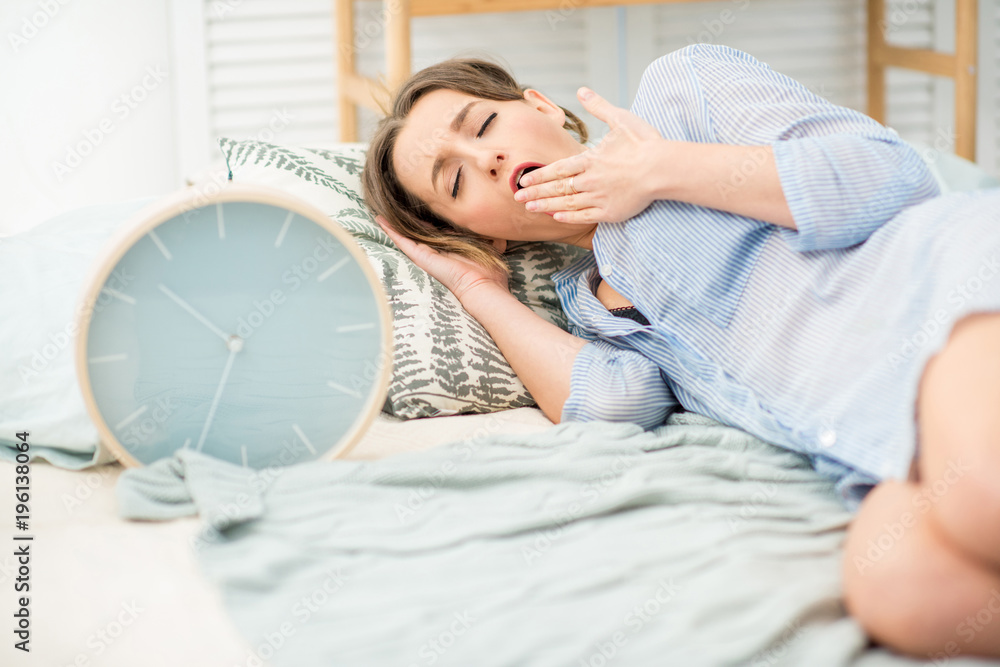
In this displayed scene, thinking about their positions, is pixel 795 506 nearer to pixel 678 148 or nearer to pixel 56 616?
pixel 678 148

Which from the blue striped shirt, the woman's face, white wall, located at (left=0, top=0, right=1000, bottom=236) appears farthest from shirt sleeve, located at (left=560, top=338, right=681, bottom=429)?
white wall, located at (left=0, top=0, right=1000, bottom=236)

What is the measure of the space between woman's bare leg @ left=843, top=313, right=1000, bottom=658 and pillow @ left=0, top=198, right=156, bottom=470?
0.84 meters

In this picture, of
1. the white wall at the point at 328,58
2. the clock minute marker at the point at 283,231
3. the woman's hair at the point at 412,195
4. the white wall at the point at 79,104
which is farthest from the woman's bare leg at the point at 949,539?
the white wall at the point at 79,104

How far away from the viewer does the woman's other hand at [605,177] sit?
1070mm

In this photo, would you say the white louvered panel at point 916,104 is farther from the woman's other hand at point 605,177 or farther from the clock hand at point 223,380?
the clock hand at point 223,380

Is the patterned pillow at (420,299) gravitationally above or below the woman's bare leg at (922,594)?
above

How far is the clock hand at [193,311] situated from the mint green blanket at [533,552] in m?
0.13

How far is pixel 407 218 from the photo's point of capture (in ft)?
4.47

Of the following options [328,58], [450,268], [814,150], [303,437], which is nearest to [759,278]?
[814,150]

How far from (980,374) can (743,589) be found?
26cm

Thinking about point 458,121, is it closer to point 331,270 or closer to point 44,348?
point 331,270

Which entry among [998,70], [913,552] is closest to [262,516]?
[913,552]

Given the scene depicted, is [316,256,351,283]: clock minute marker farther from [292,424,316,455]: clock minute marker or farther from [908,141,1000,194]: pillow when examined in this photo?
[908,141,1000,194]: pillow

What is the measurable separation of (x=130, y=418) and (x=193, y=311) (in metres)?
0.13
